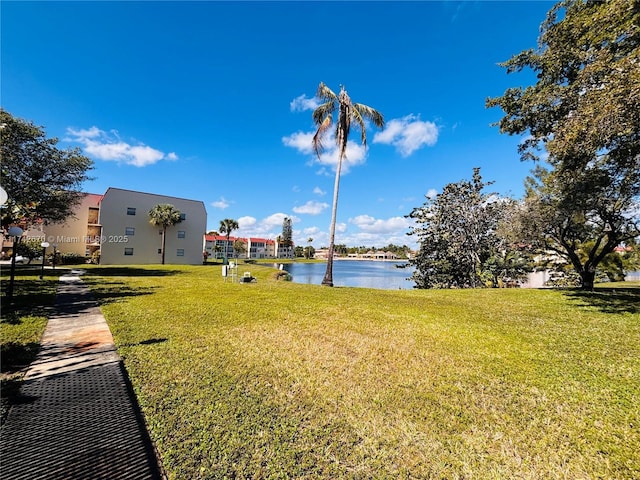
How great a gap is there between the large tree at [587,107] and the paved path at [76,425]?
8.08 metres

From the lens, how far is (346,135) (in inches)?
520

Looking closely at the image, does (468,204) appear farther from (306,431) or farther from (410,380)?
(306,431)

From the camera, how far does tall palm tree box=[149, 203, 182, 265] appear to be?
30891 millimetres

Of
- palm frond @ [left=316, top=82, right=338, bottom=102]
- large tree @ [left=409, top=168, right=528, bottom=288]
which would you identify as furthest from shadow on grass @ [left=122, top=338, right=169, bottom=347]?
large tree @ [left=409, top=168, right=528, bottom=288]

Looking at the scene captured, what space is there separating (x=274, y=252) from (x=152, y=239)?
60087 mm

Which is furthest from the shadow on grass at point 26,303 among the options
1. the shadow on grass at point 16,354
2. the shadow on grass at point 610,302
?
the shadow on grass at point 610,302

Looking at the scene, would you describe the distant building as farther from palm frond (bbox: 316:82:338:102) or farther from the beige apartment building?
palm frond (bbox: 316:82:338:102)

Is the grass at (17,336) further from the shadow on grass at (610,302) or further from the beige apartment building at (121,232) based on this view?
the beige apartment building at (121,232)

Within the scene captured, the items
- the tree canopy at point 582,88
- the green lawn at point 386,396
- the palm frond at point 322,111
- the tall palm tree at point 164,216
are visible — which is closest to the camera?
the green lawn at point 386,396

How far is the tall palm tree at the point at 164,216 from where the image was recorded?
30.9 m

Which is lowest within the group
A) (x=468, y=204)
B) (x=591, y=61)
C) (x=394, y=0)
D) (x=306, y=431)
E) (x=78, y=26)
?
(x=306, y=431)

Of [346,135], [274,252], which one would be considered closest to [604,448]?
[346,135]

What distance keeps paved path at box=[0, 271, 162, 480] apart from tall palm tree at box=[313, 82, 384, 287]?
10.1m

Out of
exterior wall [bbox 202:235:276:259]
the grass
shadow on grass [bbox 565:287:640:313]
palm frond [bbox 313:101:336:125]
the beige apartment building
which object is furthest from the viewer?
exterior wall [bbox 202:235:276:259]
